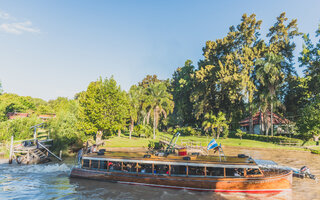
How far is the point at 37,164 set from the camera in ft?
88.7

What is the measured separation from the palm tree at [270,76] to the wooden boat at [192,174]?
116 ft

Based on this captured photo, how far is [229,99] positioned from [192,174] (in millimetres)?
38500

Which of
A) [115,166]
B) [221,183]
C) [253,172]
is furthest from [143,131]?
[253,172]

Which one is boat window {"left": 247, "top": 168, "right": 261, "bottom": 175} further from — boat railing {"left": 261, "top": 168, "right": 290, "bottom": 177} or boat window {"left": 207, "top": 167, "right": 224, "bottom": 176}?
boat window {"left": 207, "top": 167, "right": 224, "bottom": 176}

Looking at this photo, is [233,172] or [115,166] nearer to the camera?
[233,172]

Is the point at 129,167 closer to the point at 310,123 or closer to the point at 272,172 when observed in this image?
the point at 272,172

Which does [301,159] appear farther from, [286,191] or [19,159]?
[19,159]

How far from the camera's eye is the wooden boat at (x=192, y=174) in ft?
48.2

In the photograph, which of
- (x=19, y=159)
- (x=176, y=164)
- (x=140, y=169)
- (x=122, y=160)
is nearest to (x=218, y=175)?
(x=176, y=164)

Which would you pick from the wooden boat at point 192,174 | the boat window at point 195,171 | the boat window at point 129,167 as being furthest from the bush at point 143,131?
the boat window at point 195,171

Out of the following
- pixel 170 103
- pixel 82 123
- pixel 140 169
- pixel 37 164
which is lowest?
pixel 37 164

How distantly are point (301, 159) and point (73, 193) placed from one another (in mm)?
30074

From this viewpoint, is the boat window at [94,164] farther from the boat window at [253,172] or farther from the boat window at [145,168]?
the boat window at [253,172]

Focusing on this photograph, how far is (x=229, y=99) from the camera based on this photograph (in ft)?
166
